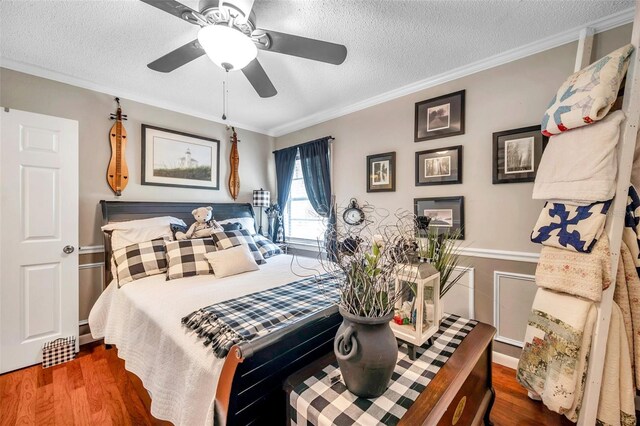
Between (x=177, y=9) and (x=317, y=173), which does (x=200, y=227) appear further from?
(x=177, y=9)

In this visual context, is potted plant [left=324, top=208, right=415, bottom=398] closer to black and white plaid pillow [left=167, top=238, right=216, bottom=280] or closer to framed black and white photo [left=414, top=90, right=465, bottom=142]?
black and white plaid pillow [left=167, top=238, right=216, bottom=280]

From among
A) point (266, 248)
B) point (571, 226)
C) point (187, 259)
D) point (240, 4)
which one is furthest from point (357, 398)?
point (266, 248)

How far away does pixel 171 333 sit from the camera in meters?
1.35

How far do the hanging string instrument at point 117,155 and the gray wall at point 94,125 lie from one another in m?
0.05

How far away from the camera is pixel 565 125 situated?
4.98 feet

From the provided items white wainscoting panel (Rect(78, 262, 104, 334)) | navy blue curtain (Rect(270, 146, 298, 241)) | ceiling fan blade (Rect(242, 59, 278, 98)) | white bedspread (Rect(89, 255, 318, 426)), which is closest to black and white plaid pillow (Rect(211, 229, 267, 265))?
white bedspread (Rect(89, 255, 318, 426))

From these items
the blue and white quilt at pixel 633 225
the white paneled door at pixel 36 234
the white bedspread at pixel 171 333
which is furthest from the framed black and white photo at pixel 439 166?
the white paneled door at pixel 36 234

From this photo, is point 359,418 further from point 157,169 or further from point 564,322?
point 157,169

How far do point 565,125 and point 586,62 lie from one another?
2.21ft

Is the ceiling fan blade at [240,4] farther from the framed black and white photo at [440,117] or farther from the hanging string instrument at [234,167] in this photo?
the hanging string instrument at [234,167]

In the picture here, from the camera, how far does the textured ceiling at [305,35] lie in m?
1.61

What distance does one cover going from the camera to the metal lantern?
3.50ft

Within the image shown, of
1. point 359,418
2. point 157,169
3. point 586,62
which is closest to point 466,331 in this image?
point 359,418

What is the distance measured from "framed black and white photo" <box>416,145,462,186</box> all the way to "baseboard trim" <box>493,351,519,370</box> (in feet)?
5.00
